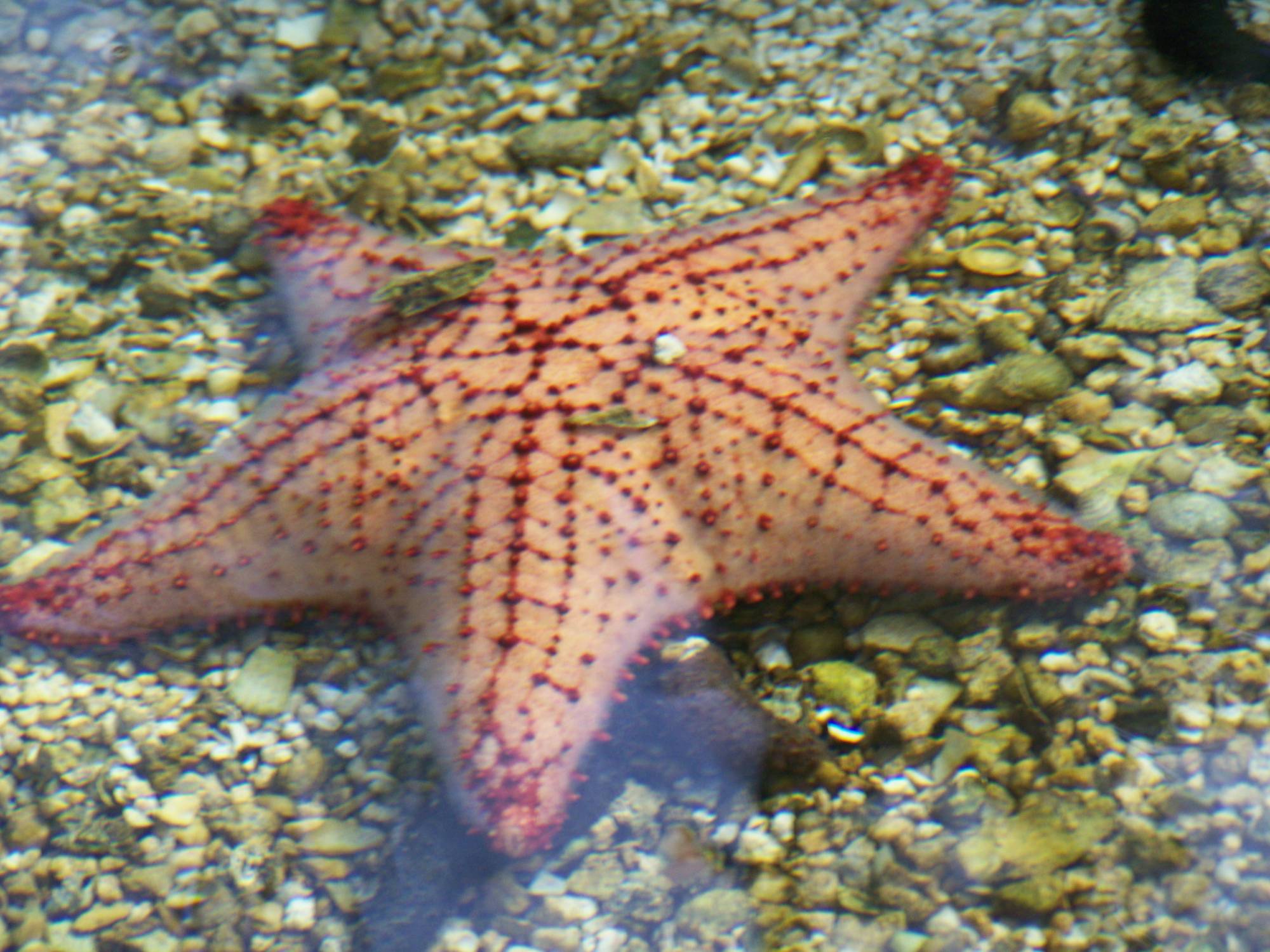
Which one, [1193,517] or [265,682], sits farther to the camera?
[265,682]

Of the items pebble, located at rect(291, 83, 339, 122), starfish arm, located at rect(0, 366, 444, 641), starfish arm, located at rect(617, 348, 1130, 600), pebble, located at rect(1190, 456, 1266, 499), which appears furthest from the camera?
pebble, located at rect(291, 83, 339, 122)

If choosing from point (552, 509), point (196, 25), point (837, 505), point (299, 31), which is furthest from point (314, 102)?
point (837, 505)

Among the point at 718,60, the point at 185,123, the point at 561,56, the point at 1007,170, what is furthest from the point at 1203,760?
the point at 185,123

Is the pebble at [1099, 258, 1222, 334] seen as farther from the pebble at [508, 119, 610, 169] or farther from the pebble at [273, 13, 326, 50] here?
the pebble at [273, 13, 326, 50]

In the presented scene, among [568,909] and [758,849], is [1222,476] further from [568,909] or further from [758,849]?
[568,909]

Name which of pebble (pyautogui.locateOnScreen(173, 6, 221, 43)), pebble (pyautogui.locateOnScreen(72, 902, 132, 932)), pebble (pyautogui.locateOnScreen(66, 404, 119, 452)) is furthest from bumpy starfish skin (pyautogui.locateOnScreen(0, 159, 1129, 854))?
pebble (pyautogui.locateOnScreen(173, 6, 221, 43))

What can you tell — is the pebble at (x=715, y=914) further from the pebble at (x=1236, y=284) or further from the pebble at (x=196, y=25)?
the pebble at (x=196, y=25)


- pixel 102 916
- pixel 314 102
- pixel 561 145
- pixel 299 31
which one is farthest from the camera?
pixel 299 31
